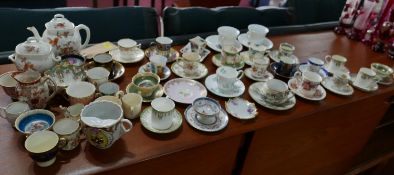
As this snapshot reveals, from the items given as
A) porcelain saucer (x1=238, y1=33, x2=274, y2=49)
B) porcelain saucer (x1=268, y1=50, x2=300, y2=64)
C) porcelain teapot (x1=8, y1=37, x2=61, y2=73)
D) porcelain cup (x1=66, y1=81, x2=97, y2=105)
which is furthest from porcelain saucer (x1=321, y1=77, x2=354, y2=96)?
porcelain teapot (x1=8, y1=37, x2=61, y2=73)

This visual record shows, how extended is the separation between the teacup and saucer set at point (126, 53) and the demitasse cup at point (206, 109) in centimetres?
29

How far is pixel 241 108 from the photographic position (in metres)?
0.90

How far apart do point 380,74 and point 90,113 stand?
106 cm

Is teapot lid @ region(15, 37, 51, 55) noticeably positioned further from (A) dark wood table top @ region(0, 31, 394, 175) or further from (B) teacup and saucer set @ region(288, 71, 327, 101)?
(B) teacup and saucer set @ region(288, 71, 327, 101)

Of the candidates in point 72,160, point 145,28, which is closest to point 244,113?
point 72,160

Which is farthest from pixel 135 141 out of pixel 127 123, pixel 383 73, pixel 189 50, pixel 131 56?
pixel 383 73

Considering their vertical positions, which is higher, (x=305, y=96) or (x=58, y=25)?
(x=58, y=25)

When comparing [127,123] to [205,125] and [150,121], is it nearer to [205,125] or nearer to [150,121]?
[150,121]

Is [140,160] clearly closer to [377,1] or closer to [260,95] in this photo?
[260,95]

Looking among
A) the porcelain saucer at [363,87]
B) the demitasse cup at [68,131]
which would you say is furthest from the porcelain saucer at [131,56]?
the porcelain saucer at [363,87]

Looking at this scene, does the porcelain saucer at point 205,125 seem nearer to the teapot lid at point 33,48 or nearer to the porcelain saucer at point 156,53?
the porcelain saucer at point 156,53

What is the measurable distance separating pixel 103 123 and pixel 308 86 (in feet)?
2.11

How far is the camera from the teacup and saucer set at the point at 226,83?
946 mm

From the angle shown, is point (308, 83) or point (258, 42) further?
point (258, 42)
